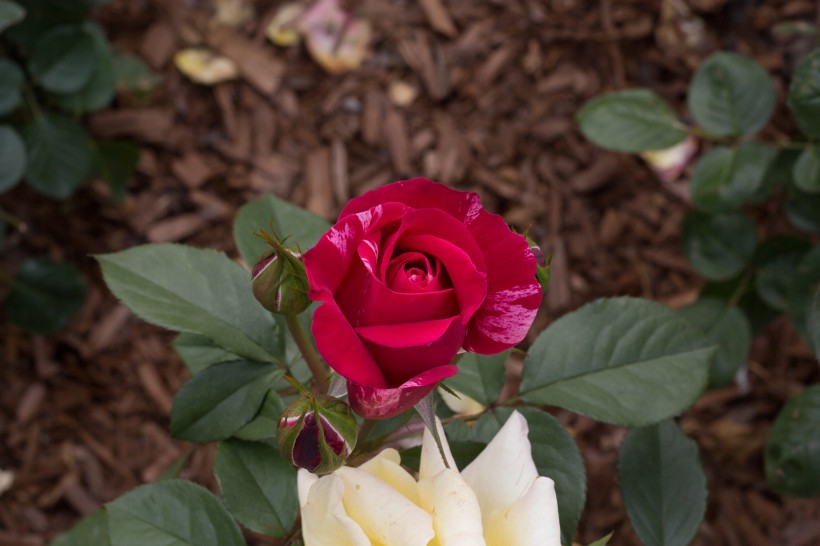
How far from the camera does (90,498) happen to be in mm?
1590

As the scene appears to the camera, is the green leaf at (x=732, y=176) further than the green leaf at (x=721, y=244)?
No

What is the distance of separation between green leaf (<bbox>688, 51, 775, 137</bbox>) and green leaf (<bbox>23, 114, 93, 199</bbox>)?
3.50ft

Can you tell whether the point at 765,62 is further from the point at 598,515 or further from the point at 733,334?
the point at 598,515

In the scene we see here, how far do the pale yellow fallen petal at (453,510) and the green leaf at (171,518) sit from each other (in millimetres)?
236

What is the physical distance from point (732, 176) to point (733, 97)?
0.43 ft

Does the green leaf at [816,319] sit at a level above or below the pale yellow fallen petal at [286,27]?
above

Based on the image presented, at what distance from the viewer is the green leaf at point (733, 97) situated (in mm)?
1260

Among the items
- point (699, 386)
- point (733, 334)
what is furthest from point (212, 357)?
point (733, 334)

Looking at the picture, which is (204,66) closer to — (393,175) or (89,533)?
(393,175)

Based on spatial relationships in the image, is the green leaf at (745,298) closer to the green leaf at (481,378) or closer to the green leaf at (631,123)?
the green leaf at (631,123)

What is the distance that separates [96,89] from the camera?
4.87 ft

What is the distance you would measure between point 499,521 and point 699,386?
0.29 m

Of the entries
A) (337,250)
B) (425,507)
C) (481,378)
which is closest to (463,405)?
(481,378)

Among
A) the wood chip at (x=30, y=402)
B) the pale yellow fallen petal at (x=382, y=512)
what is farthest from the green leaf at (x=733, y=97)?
the wood chip at (x=30, y=402)
